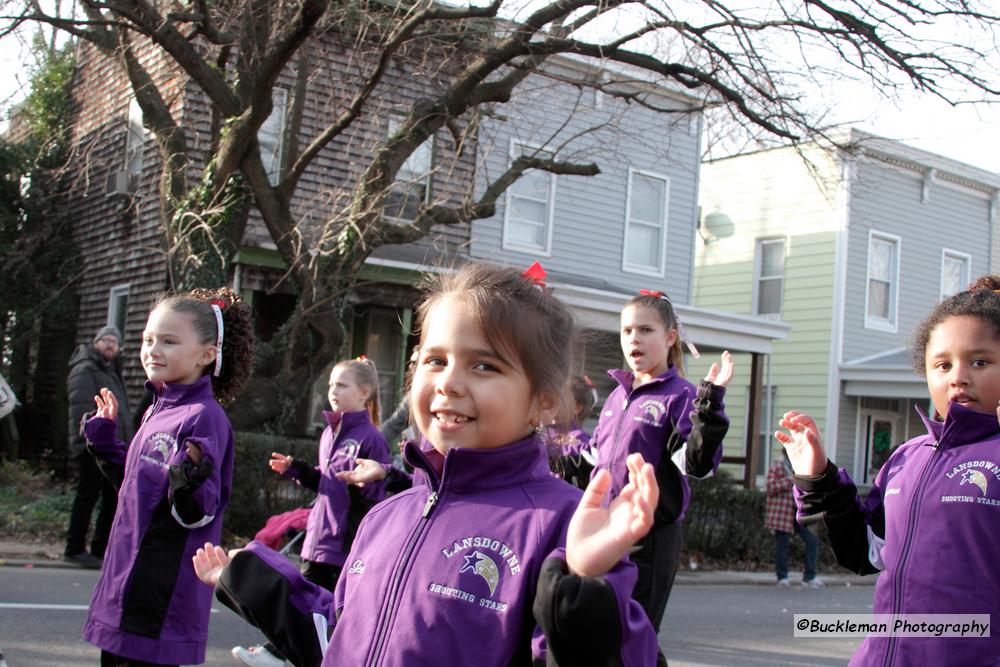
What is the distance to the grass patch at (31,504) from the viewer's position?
1114 cm

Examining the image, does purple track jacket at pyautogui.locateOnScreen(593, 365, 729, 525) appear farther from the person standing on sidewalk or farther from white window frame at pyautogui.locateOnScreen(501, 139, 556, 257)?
white window frame at pyautogui.locateOnScreen(501, 139, 556, 257)

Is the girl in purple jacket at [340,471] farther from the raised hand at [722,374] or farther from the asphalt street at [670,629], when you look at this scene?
the raised hand at [722,374]

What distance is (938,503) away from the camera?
11.0 ft

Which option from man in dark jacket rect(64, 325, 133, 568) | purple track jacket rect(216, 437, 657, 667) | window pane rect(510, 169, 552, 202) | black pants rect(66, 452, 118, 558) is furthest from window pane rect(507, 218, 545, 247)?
purple track jacket rect(216, 437, 657, 667)

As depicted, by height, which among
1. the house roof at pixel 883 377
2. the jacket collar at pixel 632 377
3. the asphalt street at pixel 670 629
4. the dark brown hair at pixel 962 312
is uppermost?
the house roof at pixel 883 377

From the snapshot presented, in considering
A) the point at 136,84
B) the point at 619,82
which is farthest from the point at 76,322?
the point at 619,82

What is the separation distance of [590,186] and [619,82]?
5820mm

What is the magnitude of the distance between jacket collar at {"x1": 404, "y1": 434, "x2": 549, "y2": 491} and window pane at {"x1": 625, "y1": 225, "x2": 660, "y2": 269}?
17.3 m

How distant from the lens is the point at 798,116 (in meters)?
13.0

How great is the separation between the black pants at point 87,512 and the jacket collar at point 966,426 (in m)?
8.05

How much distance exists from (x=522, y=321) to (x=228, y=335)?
2.75 m

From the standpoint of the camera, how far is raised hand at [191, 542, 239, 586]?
255cm

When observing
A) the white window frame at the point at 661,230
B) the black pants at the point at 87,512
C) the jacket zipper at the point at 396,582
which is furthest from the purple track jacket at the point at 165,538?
the white window frame at the point at 661,230

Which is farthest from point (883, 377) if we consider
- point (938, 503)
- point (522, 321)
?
point (522, 321)
